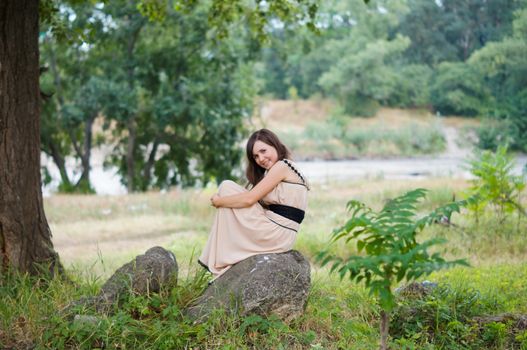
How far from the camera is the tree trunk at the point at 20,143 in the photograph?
595 centimetres

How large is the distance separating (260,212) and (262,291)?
2.63 feet

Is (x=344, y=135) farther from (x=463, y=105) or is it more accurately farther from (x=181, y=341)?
(x=181, y=341)

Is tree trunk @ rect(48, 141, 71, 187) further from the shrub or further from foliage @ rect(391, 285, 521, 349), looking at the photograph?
the shrub

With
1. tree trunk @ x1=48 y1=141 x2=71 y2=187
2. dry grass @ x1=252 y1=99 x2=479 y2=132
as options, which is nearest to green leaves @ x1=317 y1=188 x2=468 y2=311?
tree trunk @ x1=48 y1=141 x2=71 y2=187

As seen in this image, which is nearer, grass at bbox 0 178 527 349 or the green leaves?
the green leaves

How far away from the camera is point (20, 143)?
19.8 feet

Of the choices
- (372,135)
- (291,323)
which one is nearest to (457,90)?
(372,135)

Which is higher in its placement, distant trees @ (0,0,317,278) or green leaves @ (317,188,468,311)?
distant trees @ (0,0,317,278)

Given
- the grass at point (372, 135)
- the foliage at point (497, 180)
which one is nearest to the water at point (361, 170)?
the grass at point (372, 135)

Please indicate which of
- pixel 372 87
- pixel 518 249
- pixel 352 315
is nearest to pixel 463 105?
pixel 372 87

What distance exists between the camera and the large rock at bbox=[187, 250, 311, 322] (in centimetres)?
487

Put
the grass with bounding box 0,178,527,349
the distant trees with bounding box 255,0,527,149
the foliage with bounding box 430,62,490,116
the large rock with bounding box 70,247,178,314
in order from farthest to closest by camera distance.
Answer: the foliage with bounding box 430,62,490,116, the distant trees with bounding box 255,0,527,149, the large rock with bounding box 70,247,178,314, the grass with bounding box 0,178,527,349

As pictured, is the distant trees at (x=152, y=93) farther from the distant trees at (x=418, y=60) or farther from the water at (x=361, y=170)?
the distant trees at (x=418, y=60)

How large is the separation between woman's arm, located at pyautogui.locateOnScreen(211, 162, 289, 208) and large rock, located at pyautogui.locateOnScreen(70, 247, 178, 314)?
2.15 feet
